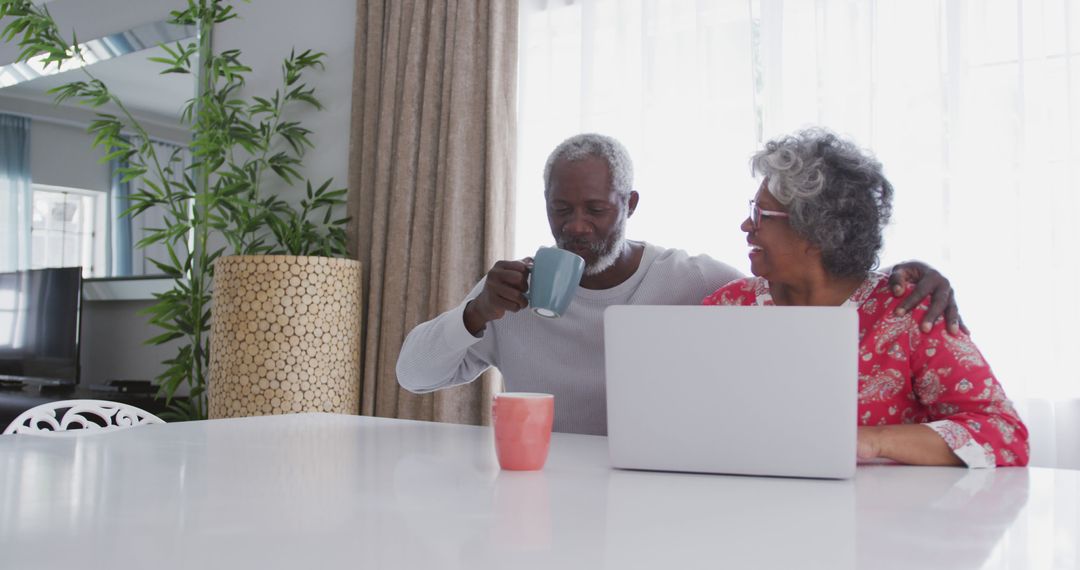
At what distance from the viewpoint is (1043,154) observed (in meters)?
2.29

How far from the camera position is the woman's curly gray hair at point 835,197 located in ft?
5.10

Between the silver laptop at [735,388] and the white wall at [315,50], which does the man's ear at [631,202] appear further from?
the white wall at [315,50]

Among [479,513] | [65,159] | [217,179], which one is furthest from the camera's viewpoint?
[65,159]

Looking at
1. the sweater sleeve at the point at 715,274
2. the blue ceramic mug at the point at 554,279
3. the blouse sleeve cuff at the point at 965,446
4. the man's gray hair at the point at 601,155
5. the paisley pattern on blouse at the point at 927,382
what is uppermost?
the man's gray hair at the point at 601,155

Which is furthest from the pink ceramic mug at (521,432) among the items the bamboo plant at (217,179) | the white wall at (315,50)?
the white wall at (315,50)

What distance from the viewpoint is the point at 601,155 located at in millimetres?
2004

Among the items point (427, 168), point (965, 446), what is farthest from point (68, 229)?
point (965, 446)

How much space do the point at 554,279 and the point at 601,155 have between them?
0.68m

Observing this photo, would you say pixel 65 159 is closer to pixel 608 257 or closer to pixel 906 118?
pixel 608 257

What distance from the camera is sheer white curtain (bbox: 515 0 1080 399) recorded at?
7.48 feet

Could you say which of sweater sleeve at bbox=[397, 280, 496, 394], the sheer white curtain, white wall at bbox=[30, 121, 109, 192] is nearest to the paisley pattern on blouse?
sweater sleeve at bbox=[397, 280, 496, 394]

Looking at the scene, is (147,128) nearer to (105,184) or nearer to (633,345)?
(105,184)

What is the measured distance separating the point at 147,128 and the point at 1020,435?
4157 mm

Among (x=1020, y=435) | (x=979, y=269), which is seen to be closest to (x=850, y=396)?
(x=1020, y=435)
